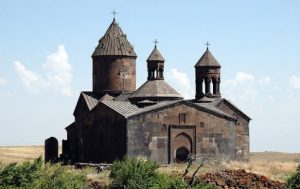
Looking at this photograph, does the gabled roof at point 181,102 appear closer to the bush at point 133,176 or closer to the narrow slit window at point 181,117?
the narrow slit window at point 181,117

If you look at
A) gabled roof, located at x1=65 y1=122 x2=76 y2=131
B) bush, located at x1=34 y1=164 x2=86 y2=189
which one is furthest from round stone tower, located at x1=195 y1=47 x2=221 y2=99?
bush, located at x1=34 y1=164 x2=86 y2=189

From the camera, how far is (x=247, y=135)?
3750cm

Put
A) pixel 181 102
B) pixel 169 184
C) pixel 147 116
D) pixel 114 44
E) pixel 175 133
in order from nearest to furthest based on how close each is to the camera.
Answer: pixel 169 184 → pixel 147 116 → pixel 181 102 → pixel 175 133 → pixel 114 44

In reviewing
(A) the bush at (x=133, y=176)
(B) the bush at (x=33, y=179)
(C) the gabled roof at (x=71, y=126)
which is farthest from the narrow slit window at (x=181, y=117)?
(B) the bush at (x=33, y=179)

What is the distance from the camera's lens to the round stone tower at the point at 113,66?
3612 centimetres

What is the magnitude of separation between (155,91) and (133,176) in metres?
12.4

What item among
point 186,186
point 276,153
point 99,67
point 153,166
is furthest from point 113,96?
point 276,153

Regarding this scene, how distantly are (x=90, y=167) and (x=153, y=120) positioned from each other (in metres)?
3.84

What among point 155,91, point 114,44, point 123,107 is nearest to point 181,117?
point 123,107

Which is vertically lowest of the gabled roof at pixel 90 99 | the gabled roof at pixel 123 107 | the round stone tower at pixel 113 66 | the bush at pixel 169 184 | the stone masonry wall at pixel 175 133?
the bush at pixel 169 184

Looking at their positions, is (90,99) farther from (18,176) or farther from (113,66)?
(18,176)

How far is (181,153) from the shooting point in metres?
32.6

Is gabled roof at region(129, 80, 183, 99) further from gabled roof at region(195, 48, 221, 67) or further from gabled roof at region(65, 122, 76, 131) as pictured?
gabled roof at region(65, 122, 76, 131)

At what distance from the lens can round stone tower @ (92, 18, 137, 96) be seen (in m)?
36.1
